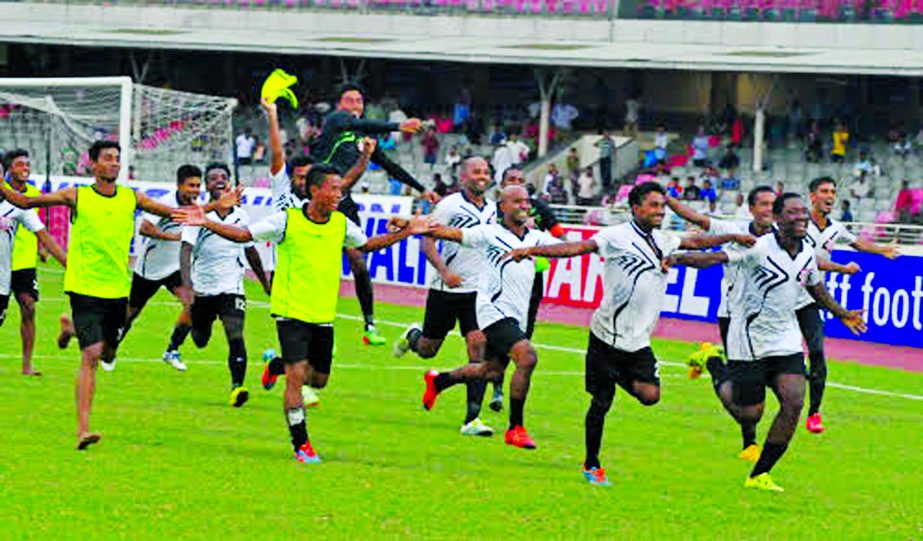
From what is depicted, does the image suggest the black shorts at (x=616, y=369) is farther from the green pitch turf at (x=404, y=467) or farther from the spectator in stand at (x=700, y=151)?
the spectator in stand at (x=700, y=151)

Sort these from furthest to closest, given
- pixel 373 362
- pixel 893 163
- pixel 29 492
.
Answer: pixel 893 163, pixel 373 362, pixel 29 492

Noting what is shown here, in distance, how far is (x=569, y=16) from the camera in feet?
175

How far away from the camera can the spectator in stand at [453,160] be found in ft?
156

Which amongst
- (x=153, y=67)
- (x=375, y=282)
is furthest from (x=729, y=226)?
(x=153, y=67)

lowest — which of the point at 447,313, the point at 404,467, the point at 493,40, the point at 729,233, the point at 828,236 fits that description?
the point at 404,467

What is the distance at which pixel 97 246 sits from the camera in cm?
1475

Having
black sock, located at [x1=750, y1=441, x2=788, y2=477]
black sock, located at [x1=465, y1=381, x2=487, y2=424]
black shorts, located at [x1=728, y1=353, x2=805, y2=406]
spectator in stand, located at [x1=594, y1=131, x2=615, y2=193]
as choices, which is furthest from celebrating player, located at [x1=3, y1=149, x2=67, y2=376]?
spectator in stand, located at [x1=594, y1=131, x2=615, y2=193]

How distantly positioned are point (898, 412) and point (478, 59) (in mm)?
30573

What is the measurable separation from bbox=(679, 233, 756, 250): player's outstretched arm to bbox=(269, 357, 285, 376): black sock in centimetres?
382

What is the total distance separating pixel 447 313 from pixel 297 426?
3.51 metres

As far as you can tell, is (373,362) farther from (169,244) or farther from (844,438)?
(844,438)

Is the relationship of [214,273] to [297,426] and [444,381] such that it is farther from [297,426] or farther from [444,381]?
[297,426]

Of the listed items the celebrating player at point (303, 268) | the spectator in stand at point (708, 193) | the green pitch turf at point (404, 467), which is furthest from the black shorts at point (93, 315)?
the spectator in stand at point (708, 193)

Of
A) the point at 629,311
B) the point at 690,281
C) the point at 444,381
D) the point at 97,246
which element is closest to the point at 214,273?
the point at 444,381
